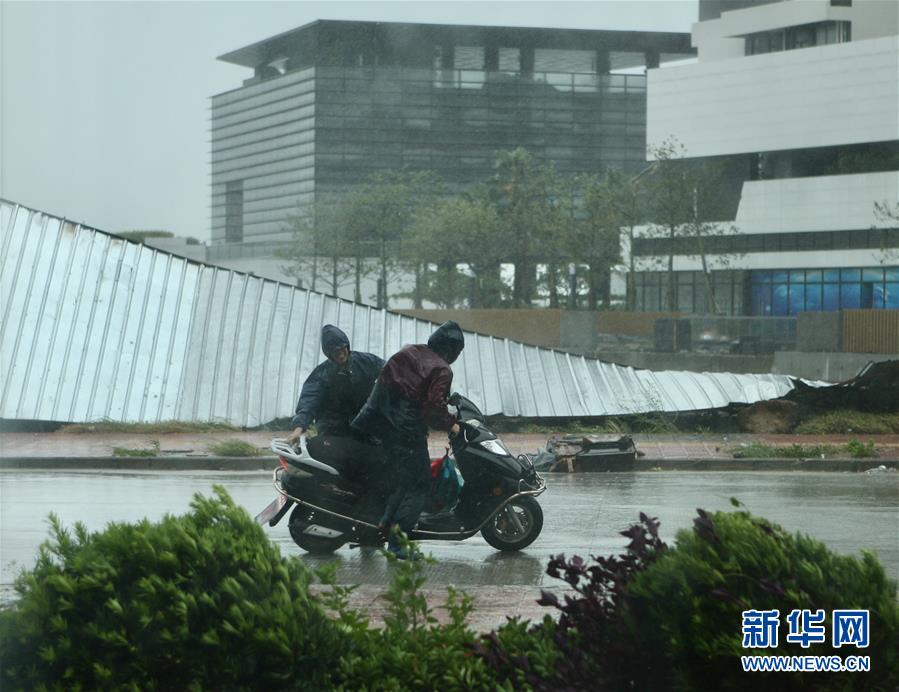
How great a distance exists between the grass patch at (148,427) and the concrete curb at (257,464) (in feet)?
4.75

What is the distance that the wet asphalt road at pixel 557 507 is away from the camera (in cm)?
707

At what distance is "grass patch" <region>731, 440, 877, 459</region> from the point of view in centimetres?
1320

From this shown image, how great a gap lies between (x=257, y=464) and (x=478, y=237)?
3.65m

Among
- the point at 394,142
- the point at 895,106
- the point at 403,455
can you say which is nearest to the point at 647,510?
the point at 403,455

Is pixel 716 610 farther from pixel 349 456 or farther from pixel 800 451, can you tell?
pixel 800 451

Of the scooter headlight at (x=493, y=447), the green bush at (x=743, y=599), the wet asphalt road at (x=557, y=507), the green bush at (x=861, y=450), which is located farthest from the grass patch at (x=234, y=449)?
the green bush at (x=743, y=599)

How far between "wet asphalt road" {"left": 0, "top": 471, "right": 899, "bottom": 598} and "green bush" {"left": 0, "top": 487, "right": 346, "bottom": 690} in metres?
2.40

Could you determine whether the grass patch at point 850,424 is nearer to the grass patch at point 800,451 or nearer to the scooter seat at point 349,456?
the grass patch at point 800,451

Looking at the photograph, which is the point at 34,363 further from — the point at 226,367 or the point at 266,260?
the point at 266,260

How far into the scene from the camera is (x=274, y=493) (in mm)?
10430

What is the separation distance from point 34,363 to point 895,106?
1387 cm

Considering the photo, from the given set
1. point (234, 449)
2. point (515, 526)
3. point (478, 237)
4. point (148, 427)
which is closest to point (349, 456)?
point (515, 526)

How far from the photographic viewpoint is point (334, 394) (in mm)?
7430

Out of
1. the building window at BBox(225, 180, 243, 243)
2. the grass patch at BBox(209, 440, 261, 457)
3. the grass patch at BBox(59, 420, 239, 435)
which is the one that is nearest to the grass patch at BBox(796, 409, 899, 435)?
the grass patch at BBox(209, 440, 261, 457)
